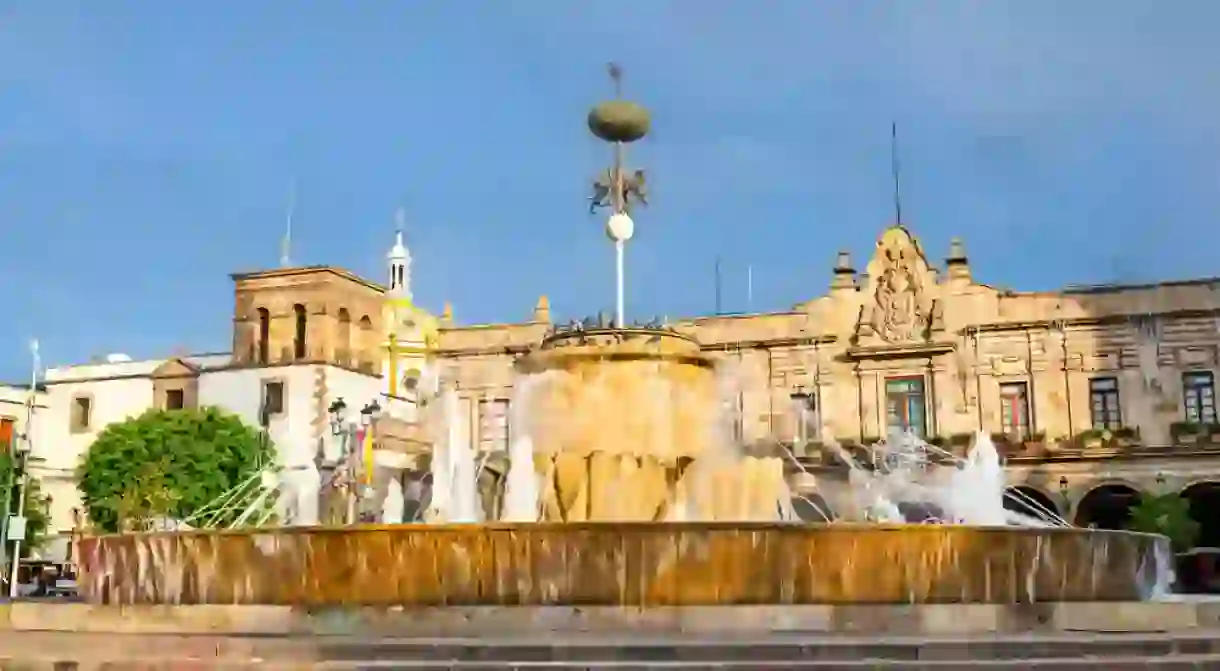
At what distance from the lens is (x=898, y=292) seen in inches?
1729

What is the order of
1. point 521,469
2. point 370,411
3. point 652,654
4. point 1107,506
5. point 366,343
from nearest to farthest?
point 652,654 → point 521,469 → point 370,411 → point 1107,506 → point 366,343

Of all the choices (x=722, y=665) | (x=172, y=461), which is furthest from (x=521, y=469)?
(x=172, y=461)

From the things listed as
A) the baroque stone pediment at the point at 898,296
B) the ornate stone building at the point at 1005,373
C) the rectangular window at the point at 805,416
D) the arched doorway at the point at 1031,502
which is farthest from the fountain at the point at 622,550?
the baroque stone pediment at the point at 898,296

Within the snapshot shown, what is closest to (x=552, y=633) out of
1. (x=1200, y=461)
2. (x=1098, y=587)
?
(x=1098, y=587)

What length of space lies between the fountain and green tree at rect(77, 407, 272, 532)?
96.8ft

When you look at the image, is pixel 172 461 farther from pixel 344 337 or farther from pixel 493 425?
pixel 344 337

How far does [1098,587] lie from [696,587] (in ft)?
13.1

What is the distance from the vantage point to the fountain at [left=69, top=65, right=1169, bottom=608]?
35.5ft

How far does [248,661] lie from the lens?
8422 mm

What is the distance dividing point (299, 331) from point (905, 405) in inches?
1035

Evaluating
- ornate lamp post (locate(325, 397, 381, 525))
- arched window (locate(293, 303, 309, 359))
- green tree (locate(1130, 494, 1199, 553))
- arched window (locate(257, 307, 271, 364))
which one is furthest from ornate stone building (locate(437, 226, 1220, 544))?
arched window (locate(257, 307, 271, 364))

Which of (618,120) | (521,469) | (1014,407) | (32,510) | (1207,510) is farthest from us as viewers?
(32,510)

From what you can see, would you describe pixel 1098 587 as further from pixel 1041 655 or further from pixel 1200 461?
pixel 1200 461

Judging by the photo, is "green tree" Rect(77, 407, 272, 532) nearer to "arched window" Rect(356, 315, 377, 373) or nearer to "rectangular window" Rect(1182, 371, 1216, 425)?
"arched window" Rect(356, 315, 377, 373)
